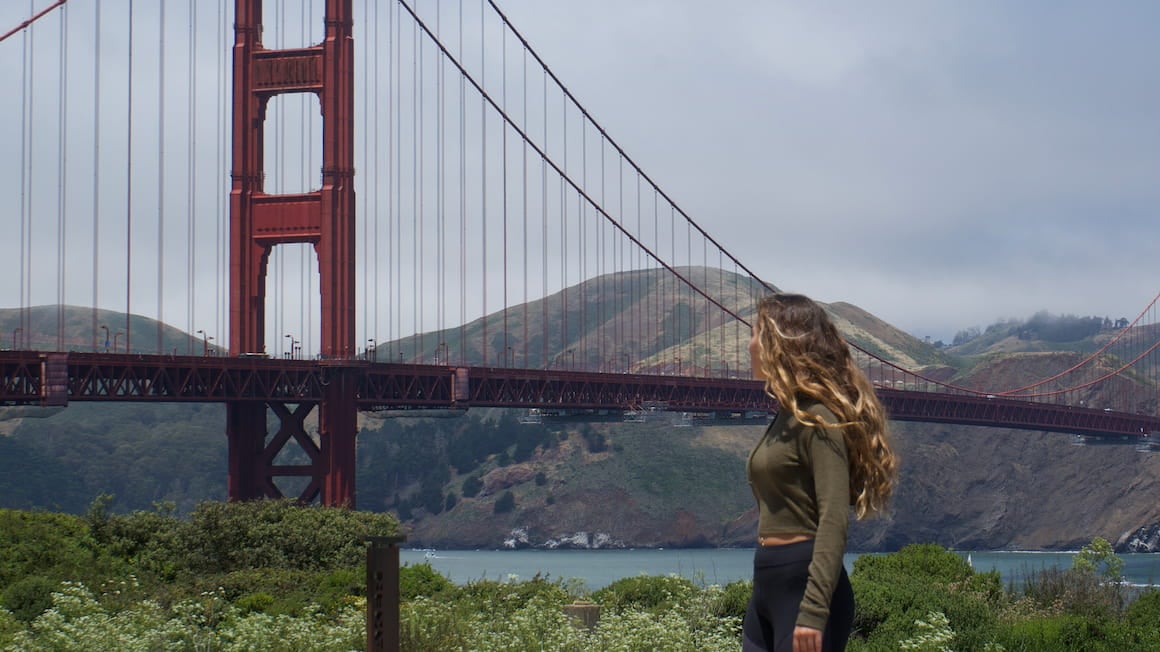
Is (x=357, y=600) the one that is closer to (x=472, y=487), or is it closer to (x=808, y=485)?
(x=808, y=485)

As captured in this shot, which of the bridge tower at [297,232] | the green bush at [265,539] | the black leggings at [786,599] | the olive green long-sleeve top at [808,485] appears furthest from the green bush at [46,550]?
the bridge tower at [297,232]

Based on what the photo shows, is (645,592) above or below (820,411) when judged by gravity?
below

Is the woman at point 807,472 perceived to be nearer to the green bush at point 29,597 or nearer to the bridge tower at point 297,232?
the green bush at point 29,597

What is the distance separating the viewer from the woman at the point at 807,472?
598 centimetres

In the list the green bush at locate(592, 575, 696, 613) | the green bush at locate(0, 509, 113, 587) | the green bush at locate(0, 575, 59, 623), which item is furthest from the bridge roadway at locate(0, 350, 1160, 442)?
the green bush at locate(592, 575, 696, 613)

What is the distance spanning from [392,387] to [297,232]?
7.56 meters

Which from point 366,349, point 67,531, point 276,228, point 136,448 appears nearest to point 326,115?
point 276,228

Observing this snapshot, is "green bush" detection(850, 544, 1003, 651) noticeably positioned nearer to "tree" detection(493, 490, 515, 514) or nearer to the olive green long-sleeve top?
the olive green long-sleeve top

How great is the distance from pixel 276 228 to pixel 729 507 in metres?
88.0

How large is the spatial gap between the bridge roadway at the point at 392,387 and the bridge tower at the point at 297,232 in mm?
935

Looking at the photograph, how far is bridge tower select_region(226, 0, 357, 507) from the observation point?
2041 inches

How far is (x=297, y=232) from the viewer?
52.5 meters

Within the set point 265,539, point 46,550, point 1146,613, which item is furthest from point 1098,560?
point 46,550

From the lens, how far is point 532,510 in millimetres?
137375
